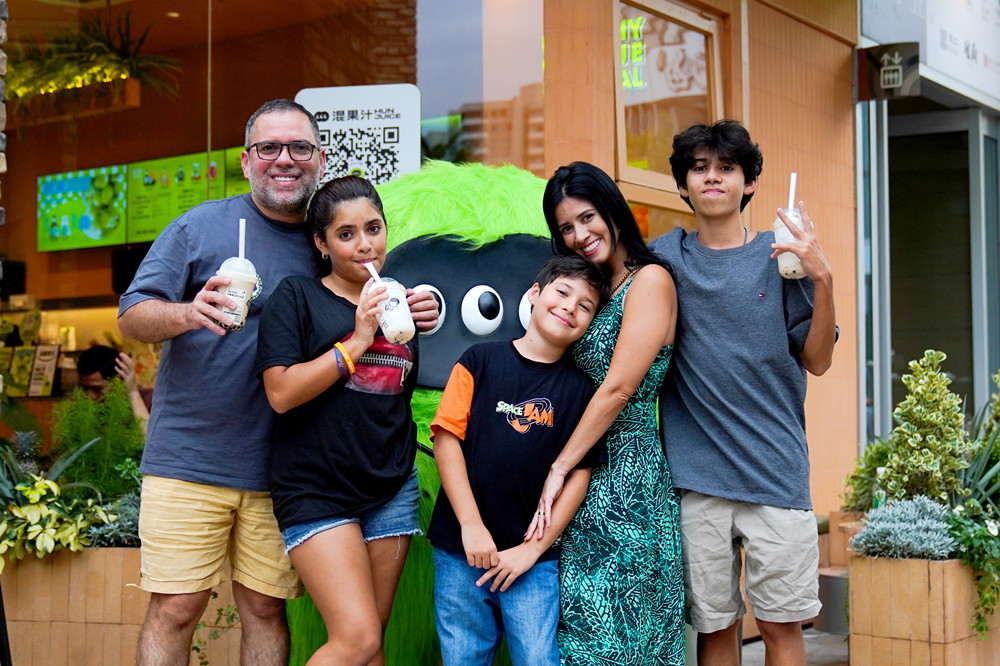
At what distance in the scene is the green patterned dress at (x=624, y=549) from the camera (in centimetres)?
272

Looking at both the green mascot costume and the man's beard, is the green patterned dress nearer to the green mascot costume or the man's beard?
the green mascot costume

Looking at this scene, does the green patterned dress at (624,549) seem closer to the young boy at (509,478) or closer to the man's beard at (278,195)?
the young boy at (509,478)

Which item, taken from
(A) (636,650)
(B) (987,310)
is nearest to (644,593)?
(A) (636,650)

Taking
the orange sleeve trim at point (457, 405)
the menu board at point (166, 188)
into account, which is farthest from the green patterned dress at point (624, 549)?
the menu board at point (166, 188)

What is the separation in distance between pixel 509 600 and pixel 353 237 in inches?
38.9

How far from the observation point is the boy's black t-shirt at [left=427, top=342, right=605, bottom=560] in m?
2.74

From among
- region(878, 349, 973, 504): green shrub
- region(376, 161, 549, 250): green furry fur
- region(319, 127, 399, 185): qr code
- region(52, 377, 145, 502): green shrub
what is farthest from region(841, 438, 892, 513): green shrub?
region(52, 377, 145, 502): green shrub

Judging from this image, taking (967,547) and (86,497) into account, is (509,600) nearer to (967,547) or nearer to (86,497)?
(967,547)

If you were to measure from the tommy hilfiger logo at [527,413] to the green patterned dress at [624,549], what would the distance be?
0.18m

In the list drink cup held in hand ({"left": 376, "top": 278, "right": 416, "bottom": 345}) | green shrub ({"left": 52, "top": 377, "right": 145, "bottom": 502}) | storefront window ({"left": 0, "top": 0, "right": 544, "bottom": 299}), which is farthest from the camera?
storefront window ({"left": 0, "top": 0, "right": 544, "bottom": 299})

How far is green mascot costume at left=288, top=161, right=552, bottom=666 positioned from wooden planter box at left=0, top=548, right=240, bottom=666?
3.83 feet

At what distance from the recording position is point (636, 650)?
2.74m

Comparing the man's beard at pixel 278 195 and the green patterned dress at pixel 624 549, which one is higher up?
the man's beard at pixel 278 195

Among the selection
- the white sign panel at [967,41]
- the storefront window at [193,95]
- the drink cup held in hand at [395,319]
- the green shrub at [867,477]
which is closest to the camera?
the drink cup held in hand at [395,319]
